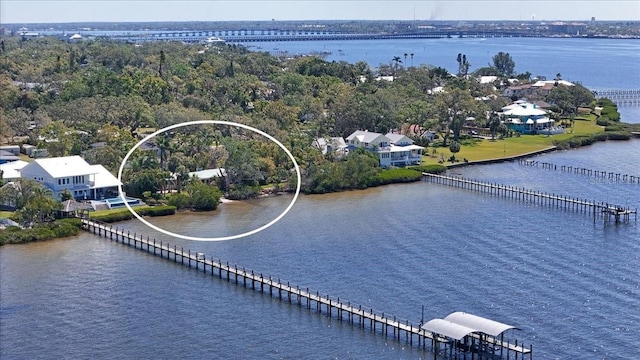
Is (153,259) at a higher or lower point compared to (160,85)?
lower

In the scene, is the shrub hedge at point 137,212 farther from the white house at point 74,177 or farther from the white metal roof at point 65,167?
the white metal roof at point 65,167

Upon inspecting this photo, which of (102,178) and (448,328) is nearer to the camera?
(448,328)

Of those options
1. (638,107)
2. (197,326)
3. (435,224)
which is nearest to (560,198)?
(435,224)

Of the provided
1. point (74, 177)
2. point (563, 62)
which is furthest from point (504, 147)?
point (563, 62)

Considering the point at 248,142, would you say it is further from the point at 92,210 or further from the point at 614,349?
the point at 614,349

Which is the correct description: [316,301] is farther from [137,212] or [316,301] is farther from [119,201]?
[119,201]
